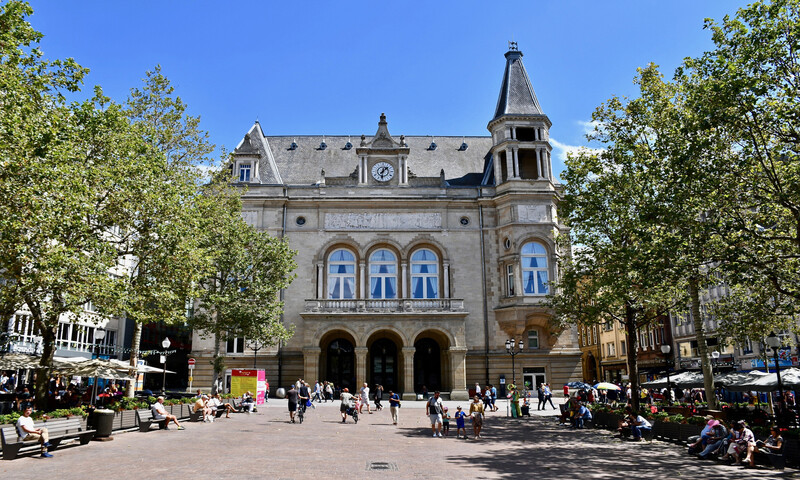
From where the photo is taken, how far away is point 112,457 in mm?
14852

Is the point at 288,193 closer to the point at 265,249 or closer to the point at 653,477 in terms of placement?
the point at 265,249

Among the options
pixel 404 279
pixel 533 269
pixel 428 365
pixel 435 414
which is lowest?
pixel 435 414

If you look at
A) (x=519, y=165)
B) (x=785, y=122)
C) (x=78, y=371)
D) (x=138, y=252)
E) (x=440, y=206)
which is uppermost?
(x=519, y=165)

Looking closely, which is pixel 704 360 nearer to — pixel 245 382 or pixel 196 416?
pixel 196 416

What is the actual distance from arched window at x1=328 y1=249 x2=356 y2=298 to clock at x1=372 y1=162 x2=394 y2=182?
6320mm

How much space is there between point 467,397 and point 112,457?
28.1 metres

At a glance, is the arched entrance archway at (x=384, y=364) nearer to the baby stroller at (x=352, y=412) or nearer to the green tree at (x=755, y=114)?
the baby stroller at (x=352, y=412)

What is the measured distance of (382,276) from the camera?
1721 inches

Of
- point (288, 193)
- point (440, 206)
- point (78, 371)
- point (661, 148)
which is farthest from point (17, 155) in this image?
point (440, 206)

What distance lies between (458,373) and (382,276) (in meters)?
9.21

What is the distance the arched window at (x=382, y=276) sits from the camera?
143ft

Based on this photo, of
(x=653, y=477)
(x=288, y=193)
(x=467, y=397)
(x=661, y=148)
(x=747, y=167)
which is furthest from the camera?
(x=288, y=193)

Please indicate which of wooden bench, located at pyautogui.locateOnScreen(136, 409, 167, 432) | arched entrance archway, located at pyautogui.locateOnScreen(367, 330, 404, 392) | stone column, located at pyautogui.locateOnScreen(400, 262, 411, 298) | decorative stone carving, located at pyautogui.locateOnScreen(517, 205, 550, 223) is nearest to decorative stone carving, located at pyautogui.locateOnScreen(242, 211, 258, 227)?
stone column, located at pyautogui.locateOnScreen(400, 262, 411, 298)

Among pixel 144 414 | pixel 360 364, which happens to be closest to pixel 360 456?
pixel 144 414
